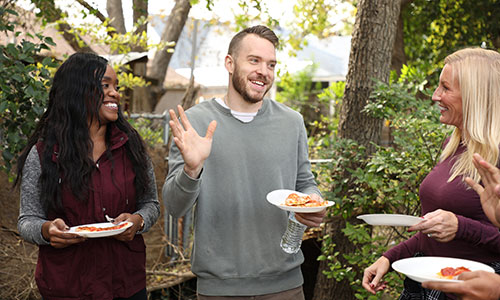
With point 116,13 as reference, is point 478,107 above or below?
below

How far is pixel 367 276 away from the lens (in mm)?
2525

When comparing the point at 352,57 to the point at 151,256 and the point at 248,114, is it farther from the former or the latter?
the point at 151,256

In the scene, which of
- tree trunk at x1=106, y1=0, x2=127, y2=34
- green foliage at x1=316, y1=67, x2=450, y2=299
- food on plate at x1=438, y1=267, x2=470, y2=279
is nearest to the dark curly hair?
food on plate at x1=438, y1=267, x2=470, y2=279

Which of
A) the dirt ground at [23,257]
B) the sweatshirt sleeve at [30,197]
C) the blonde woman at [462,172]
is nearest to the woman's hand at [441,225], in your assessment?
the blonde woman at [462,172]

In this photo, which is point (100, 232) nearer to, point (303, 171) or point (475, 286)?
point (303, 171)

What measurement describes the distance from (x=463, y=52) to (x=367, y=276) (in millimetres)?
1131

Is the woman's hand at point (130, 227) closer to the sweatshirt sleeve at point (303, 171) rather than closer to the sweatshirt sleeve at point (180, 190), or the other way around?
the sweatshirt sleeve at point (180, 190)

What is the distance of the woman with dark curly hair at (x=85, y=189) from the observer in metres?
2.65

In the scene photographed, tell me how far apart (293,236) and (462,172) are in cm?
85

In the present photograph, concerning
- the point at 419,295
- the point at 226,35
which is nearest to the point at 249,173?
the point at 419,295

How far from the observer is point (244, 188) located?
271cm

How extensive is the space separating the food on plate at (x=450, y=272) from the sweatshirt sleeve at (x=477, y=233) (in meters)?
0.21

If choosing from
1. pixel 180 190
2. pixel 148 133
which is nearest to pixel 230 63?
pixel 180 190

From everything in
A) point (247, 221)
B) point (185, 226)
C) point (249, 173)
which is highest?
point (249, 173)
